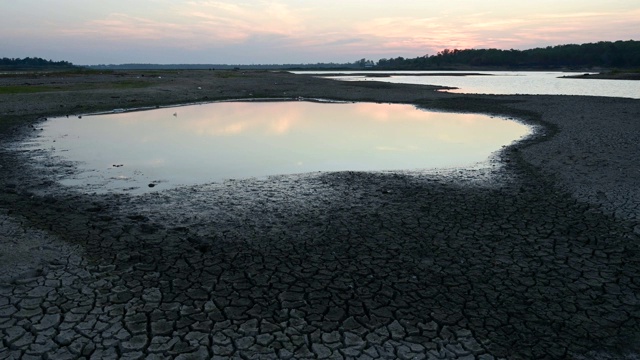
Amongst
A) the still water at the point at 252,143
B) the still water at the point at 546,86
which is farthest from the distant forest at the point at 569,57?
the still water at the point at 252,143

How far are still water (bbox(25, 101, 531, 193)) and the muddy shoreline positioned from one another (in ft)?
5.79

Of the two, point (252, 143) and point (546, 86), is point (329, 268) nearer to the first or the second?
point (252, 143)

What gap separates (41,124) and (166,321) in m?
23.6

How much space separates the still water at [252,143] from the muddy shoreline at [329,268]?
1764 millimetres

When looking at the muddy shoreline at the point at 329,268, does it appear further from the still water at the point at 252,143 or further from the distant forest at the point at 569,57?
the distant forest at the point at 569,57

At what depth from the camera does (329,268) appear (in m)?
7.41

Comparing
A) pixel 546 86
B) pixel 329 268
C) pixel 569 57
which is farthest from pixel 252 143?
pixel 569 57

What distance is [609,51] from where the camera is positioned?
474ft

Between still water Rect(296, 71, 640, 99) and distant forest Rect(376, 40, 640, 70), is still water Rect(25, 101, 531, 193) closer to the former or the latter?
still water Rect(296, 71, 640, 99)

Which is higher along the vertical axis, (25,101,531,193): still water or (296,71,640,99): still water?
(296,71,640,99): still water

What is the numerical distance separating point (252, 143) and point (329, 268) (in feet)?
44.3

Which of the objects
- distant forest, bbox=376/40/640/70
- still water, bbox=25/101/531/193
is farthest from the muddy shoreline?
distant forest, bbox=376/40/640/70

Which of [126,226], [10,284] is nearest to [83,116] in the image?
[126,226]

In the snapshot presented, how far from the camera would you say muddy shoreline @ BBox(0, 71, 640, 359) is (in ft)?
17.9
